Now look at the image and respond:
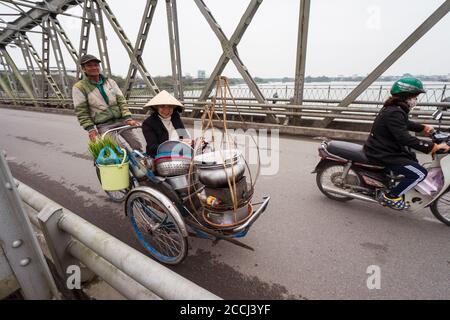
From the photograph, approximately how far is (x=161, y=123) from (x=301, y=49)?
19.1 feet

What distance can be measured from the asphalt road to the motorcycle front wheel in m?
0.11

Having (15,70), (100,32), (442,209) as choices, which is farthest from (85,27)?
(442,209)

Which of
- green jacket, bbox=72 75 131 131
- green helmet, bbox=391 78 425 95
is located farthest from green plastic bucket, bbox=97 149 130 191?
green helmet, bbox=391 78 425 95

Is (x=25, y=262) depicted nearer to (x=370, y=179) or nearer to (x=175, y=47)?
(x=370, y=179)

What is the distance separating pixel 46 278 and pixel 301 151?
5524 mm

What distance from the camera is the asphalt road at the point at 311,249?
2094 millimetres

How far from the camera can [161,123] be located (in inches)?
114

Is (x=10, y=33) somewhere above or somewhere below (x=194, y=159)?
above

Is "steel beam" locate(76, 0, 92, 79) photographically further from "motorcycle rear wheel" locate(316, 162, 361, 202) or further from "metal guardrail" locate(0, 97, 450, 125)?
"motorcycle rear wheel" locate(316, 162, 361, 202)

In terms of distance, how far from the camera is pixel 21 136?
8727mm

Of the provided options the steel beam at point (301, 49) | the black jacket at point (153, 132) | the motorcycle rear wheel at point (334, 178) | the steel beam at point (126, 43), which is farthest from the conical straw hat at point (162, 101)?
the steel beam at point (126, 43)

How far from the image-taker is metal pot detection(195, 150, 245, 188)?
6.94 feet
